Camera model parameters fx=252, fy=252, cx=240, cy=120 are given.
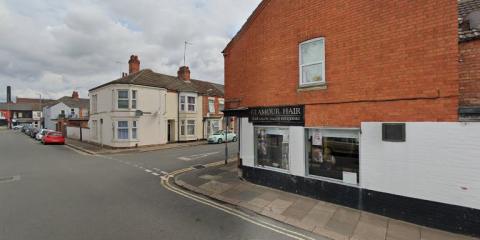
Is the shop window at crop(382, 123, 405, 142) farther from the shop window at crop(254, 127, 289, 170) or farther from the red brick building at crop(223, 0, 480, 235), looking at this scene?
the shop window at crop(254, 127, 289, 170)

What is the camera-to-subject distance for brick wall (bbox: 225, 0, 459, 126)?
5.76 metres

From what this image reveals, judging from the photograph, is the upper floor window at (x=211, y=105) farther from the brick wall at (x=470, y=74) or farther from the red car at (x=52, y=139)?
the brick wall at (x=470, y=74)

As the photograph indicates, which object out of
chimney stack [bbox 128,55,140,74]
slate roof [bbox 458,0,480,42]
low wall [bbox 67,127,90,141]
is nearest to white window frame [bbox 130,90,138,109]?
chimney stack [bbox 128,55,140,74]

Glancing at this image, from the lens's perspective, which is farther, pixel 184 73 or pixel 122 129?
pixel 184 73

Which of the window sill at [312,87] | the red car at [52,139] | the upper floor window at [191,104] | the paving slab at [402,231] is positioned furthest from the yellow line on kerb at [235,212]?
the red car at [52,139]

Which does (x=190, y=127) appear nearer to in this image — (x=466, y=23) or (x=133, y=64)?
(x=133, y=64)

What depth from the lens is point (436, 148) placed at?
5695 millimetres

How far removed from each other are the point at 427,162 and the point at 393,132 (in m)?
0.96

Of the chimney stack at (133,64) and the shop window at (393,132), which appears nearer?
the shop window at (393,132)

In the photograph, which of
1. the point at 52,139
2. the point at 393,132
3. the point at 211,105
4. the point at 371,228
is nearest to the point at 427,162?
the point at 393,132

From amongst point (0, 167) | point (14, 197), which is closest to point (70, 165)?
point (0, 167)

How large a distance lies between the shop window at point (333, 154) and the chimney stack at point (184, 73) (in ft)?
85.4

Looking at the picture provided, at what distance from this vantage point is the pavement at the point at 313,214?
5.52 meters

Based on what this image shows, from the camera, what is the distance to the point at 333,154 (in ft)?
25.0
